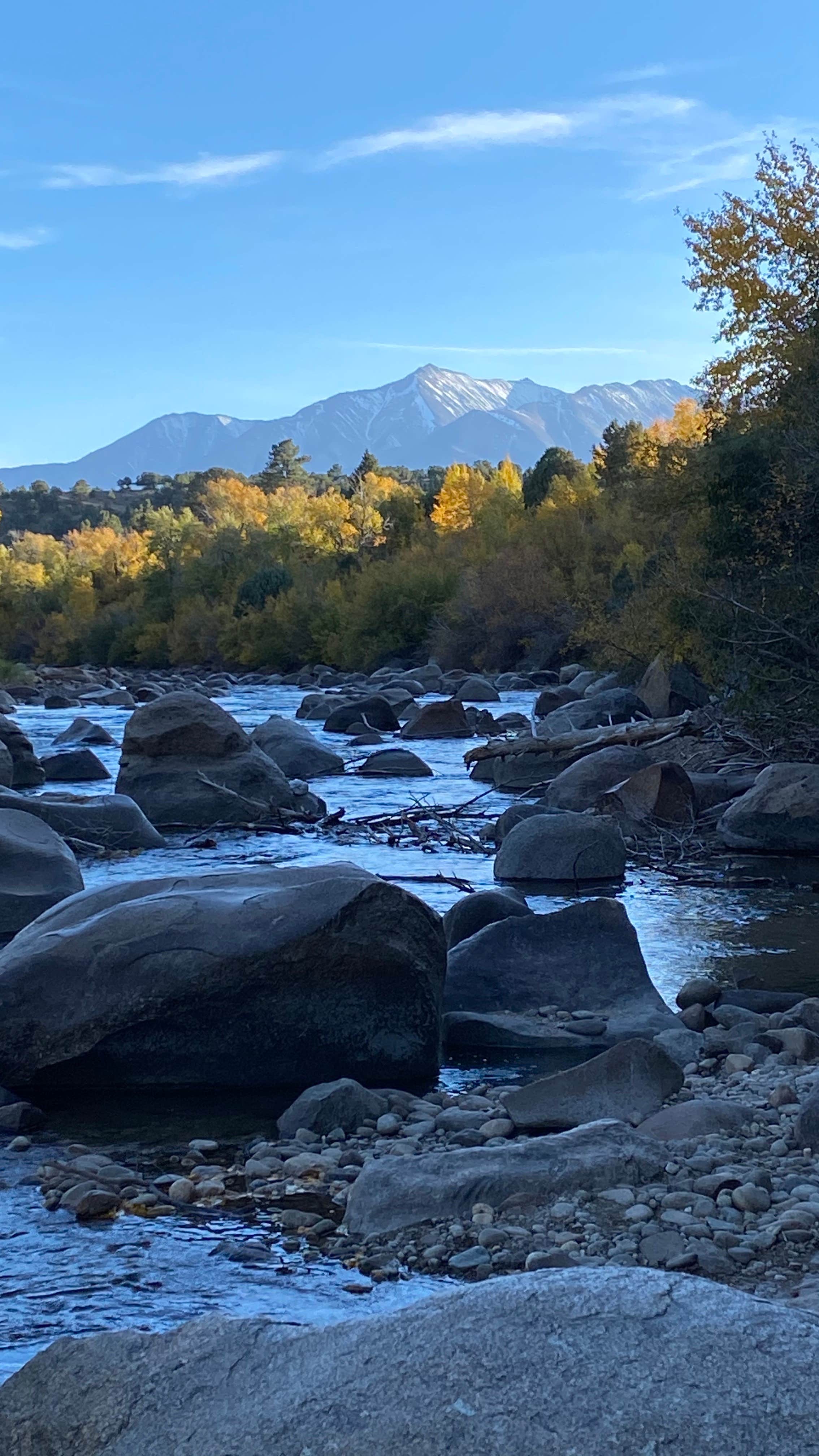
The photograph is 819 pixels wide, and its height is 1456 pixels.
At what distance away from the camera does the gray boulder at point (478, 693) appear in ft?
98.0

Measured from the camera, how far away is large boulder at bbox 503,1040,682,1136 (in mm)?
5449

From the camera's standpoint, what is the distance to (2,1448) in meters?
2.44

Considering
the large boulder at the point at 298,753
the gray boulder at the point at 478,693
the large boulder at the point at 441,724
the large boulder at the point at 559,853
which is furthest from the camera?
the gray boulder at the point at 478,693

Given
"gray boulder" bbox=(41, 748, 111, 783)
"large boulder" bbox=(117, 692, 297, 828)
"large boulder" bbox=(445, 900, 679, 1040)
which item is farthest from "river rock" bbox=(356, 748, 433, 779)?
"large boulder" bbox=(445, 900, 679, 1040)

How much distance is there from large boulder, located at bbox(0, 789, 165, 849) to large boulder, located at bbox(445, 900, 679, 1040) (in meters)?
5.16

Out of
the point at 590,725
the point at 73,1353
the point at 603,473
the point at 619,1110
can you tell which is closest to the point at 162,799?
the point at 590,725

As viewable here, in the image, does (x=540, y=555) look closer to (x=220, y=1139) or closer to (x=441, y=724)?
(x=441, y=724)

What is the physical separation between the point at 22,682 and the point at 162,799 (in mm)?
29652

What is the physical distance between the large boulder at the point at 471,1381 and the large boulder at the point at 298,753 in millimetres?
14298

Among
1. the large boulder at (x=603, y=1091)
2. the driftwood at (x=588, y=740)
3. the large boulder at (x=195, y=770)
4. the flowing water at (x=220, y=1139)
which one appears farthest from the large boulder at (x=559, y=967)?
the driftwood at (x=588, y=740)

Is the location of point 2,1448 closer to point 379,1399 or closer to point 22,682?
point 379,1399

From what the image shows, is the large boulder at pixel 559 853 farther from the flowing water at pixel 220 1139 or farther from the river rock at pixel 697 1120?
the river rock at pixel 697 1120

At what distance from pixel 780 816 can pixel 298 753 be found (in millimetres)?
6721

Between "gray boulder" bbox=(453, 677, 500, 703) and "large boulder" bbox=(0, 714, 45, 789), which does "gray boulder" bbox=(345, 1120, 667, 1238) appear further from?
"gray boulder" bbox=(453, 677, 500, 703)
